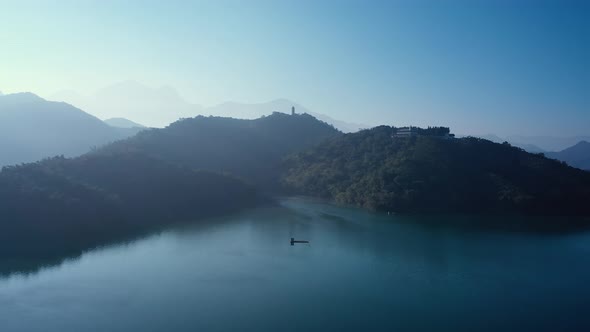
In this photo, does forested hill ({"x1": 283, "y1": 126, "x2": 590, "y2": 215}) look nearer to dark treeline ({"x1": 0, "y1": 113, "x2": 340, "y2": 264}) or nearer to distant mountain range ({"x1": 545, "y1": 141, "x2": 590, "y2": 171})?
dark treeline ({"x1": 0, "y1": 113, "x2": 340, "y2": 264})

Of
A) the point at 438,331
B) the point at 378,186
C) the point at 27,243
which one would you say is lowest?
the point at 438,331

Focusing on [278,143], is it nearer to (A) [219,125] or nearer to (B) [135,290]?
(A) [219,125]

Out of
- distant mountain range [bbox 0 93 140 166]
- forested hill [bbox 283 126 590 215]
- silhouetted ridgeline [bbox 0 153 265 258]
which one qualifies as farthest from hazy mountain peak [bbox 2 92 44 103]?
forested hill [bbox 283 126 590 215]

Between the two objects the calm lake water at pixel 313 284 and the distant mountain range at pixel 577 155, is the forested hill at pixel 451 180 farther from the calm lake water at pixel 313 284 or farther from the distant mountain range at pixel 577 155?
the distant mountain range at pixel 577 155

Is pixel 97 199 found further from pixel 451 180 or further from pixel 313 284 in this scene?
pixel 451 180

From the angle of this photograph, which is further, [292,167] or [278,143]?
[278,143]

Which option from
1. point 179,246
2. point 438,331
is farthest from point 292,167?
point 438,331

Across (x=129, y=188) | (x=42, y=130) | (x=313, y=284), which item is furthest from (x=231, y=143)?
(x=313, y=284)
